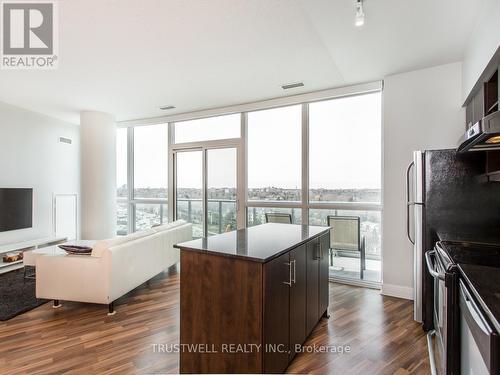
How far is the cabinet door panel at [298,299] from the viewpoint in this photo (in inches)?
79.4

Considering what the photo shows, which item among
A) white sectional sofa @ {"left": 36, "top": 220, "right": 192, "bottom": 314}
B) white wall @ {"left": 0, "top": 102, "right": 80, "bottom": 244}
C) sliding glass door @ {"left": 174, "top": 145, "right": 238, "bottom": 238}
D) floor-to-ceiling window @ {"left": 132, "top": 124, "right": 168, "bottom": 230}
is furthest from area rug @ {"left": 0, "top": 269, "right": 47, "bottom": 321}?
sliding glass door @ {"left": 174, "top": 145, "right": 238, "bottom": 238}

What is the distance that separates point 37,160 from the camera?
5211 millimetres

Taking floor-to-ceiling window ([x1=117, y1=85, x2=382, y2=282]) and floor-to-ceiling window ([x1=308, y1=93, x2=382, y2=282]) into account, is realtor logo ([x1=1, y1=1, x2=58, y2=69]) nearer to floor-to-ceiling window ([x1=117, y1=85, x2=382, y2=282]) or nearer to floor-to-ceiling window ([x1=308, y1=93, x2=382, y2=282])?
floor-to-ceiling window ([x1=117, y1=85, x2=382, y2=282])

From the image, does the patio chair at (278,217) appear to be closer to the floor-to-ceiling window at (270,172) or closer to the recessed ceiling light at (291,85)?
the floor-to-ceiling window at (270,172)

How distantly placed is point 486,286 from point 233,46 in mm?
2863

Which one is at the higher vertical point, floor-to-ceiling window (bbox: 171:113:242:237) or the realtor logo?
the realtor logo

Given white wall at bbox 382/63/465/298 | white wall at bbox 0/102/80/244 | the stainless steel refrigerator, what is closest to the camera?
the stainless steel refrigerator

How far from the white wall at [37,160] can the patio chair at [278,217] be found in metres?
4.39

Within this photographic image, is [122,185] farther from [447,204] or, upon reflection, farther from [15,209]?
[447,204]

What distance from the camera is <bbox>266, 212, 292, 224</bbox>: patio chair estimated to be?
175 inches

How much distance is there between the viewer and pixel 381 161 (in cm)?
376

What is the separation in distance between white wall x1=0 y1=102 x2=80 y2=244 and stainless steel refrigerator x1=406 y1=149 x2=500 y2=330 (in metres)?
6.11

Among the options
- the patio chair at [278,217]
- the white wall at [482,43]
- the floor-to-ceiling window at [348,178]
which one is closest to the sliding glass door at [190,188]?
the patio chair at [278,217]

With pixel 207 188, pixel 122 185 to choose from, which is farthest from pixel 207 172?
pixel 122 185
